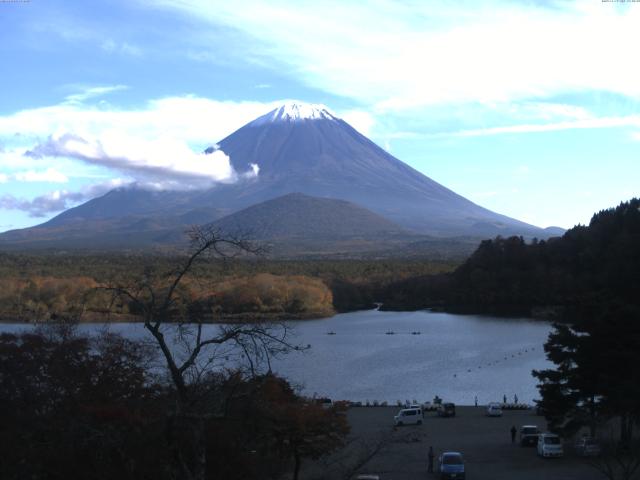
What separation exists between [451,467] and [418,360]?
17.0 meters

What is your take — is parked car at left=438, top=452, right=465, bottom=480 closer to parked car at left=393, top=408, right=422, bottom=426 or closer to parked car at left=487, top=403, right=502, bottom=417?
parked car at left=393, top=408, right=422, bottom=426

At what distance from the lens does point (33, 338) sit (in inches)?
379

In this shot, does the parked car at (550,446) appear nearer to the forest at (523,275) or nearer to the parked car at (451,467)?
the parked car at (451,467)

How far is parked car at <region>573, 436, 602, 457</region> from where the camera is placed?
11.4 m

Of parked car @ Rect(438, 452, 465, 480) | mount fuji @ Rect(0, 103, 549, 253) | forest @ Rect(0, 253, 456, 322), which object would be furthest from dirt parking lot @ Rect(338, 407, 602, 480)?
mount fuji @ Rect(0, 103, 549, 253)

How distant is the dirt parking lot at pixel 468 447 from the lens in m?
10.9

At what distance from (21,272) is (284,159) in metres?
111

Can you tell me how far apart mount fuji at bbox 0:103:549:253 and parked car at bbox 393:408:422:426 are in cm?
12177

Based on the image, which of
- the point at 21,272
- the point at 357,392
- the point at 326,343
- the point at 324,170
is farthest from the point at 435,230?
the point at 357,392

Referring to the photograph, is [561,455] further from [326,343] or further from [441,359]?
[326,343]

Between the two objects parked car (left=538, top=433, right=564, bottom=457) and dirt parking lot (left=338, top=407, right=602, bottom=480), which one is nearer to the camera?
dirt parking lot (left=338, top=407, right=602, bottom=480)

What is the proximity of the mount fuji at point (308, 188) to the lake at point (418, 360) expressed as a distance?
9968 cm

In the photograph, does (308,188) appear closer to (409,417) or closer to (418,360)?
(418,360)

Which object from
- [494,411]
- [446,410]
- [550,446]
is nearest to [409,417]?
[446,410]
